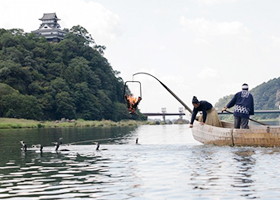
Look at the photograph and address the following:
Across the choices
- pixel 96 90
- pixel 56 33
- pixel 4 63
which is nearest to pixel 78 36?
pixel 56 33

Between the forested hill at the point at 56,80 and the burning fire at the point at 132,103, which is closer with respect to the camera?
the burning fire at the point at 132,103

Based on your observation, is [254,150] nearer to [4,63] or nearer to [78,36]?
[4,63]

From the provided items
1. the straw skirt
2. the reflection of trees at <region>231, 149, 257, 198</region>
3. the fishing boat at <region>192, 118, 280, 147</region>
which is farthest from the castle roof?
the reflection of trees at <region>231, 149, 257, 198</region>

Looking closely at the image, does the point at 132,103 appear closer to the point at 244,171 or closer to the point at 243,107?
the point at 243,107

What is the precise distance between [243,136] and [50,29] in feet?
533

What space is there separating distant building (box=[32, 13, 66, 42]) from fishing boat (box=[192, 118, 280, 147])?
15637 centimetres

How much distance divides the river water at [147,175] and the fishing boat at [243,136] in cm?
60

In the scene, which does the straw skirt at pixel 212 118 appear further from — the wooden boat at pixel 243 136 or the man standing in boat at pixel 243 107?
the man standing in boat at pixel 243 107

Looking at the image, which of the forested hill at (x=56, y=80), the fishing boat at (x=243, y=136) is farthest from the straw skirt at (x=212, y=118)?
the forested hill at (x=56, y=80)

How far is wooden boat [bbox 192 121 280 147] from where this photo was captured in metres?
26.3

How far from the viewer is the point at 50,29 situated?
182625 millimetres

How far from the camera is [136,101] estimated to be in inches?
1089

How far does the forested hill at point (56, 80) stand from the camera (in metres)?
116

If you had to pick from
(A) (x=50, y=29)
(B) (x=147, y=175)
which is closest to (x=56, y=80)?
(A) (x=50, y=29)
